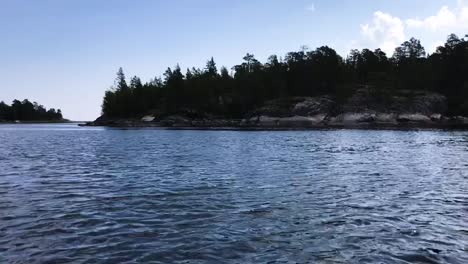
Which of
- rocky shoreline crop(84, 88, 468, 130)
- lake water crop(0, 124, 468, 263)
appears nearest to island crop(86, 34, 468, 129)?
rocky shoreline crop(84, 88, 468, 130)

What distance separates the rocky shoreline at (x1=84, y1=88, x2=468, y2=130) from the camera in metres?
149

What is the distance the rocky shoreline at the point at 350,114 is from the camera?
149 m

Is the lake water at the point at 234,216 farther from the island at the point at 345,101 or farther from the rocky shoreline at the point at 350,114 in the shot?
the island at the point at 345,101

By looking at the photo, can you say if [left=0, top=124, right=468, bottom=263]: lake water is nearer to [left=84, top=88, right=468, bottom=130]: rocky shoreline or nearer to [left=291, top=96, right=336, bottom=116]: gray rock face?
[left=84, top=88, right=468, bottom=130]: rocky shoreline

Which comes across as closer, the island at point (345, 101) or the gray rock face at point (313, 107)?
the island at point (345, 101)

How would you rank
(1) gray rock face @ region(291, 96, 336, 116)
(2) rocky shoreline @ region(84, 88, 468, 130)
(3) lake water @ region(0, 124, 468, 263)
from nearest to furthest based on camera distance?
(3) lake water @ region(0, 124, 468, 263) → (2) rocky shoreline @ region(84, 88, 468, 130) → (1) gray rock face @ region(291, 96, 336, 116)

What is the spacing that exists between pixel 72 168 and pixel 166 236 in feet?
78.2

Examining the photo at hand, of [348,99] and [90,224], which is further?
[348,99]

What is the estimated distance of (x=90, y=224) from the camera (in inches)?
635

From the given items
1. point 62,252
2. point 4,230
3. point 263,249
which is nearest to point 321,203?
point 263,249

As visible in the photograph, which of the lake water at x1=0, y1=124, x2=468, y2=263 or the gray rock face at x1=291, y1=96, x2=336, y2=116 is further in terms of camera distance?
the gray rock face at x1=291, y1=96, x2=336, y2=116

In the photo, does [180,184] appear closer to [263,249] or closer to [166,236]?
[166,236]

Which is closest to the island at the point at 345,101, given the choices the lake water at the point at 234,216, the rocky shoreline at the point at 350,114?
the rocky shoreline at the point at 350,114

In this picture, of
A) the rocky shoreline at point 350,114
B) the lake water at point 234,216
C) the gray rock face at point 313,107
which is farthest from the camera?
the gray rock face at point 313,107
